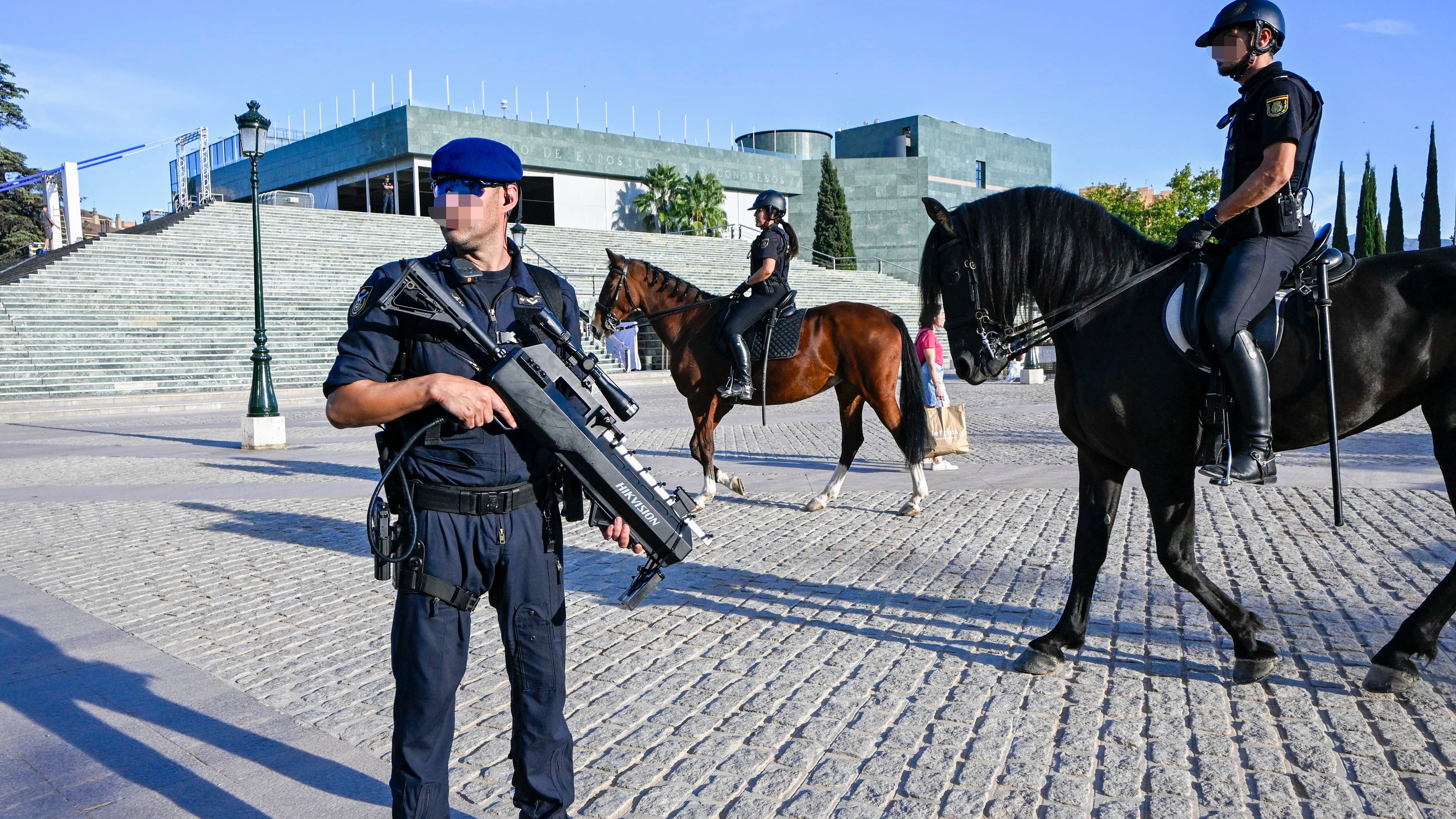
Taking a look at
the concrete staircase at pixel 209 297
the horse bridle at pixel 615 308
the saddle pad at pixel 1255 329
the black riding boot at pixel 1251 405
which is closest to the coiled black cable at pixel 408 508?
the saddle pad at pixel 1255 329

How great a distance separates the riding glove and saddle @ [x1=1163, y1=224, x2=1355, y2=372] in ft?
0.40

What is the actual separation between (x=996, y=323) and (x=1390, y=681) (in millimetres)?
2210

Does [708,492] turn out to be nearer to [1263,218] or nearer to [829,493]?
[829,493]

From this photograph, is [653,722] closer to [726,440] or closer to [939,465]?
[939,465]

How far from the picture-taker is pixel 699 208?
59.6 metres

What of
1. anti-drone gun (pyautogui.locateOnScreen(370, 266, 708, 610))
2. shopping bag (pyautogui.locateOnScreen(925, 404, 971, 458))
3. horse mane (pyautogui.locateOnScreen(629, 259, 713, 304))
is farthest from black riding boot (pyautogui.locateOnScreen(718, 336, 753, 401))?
anti-drone gun (pyautogui.locateOnScreen(370, 266, 708, 610))

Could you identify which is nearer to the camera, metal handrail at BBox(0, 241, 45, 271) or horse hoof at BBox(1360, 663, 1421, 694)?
horse hoof at BBox(1360, 663, 1421, 694)

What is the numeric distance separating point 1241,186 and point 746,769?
3.13 metres

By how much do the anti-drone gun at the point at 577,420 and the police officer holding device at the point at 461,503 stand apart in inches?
2.2

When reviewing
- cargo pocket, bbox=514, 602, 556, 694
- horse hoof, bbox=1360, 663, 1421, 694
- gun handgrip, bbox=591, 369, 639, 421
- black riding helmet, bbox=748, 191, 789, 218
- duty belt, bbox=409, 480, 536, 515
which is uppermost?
black riding helmet, bbox=748, 191, 789, 218

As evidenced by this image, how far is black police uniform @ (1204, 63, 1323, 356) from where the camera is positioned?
157 inches

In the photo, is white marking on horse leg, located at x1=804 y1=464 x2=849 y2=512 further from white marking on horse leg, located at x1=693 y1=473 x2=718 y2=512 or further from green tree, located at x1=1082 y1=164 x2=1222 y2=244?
green tree, located at x1=1082 y1=164 x2=1222 y2=244

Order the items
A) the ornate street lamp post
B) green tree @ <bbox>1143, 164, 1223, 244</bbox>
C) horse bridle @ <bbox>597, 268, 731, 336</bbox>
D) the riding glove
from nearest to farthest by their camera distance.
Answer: the riding glove
horse bridle @ <bbox>597, 268, 731, 336</bbox>
the ornate street lamp post
green tree @ <bbox>1143, 164, 1223, 244</bbox>

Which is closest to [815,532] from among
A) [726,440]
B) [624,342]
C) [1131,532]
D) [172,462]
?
[1131,532]
